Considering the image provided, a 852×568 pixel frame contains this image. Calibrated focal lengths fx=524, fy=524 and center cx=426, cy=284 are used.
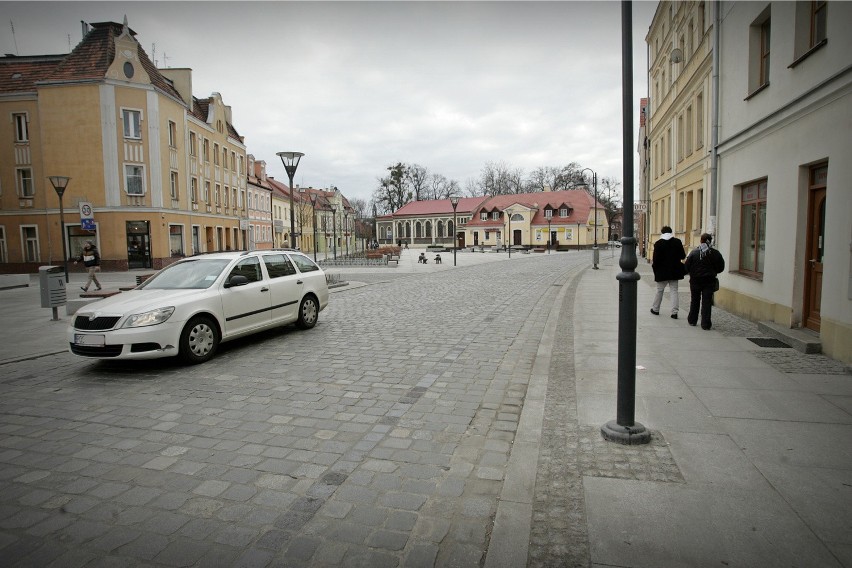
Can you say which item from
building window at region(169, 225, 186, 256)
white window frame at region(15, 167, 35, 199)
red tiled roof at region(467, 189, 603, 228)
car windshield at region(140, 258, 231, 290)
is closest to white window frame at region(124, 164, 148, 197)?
building window at region(169, 225, 186, 256)

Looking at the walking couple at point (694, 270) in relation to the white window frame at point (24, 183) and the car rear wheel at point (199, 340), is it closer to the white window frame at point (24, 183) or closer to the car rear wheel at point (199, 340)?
the car rear wheel at point (199, 340)

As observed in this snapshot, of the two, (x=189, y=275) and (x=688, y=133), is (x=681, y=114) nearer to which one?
(x=688, y=133)

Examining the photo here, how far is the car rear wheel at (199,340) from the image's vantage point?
729 cm

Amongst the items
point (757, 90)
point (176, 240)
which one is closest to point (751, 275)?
point (757, 90)

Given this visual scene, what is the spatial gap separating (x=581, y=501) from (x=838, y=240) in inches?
224

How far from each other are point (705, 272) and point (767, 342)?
165 cm

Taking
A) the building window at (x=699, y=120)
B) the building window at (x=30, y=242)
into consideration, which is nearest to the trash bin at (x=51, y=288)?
the building window at (x=699, y=120)

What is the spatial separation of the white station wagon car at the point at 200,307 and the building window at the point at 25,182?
1282 inches

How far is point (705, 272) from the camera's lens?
9281 mm

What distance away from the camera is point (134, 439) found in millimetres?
4711

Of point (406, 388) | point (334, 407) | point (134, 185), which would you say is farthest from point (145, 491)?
point (134, 185)

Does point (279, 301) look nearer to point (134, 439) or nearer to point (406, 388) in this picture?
point (406, 388)

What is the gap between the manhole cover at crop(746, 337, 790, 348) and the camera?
7.87 meters

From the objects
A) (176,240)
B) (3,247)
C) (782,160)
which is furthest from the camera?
(176,240)
